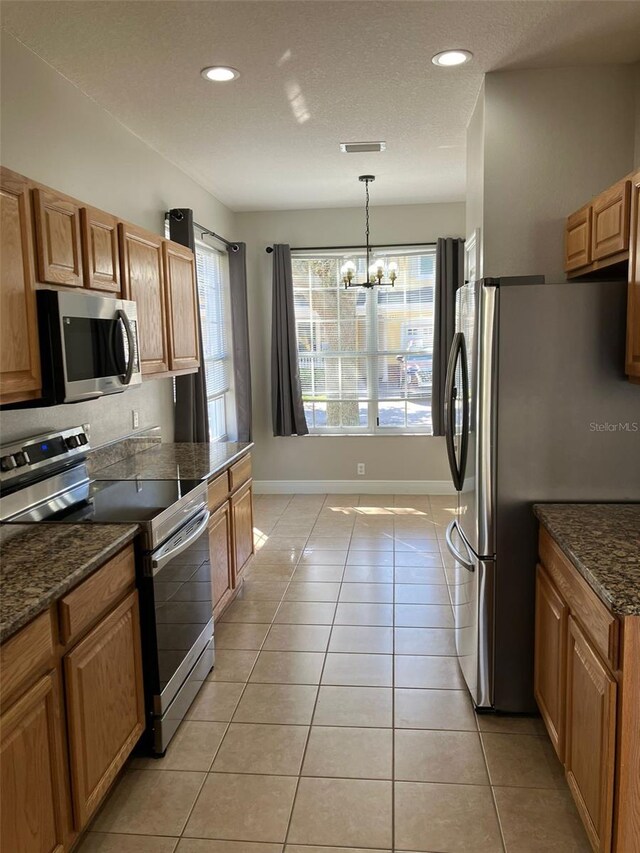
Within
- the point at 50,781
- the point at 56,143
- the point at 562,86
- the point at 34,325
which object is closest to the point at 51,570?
the point at 50,781

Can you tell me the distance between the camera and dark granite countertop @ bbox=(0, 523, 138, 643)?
1635 millimetres

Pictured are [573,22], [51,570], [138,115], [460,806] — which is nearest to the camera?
[51,570]

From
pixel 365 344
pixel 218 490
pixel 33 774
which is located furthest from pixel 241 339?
pixel 33 774

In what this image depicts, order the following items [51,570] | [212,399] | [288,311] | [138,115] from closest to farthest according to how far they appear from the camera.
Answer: [51,570] < [138,115] < [212,399] < [288,311]

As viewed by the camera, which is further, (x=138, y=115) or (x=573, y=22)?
(x=138, y=115)

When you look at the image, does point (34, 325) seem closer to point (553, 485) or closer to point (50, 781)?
point (50, 781)

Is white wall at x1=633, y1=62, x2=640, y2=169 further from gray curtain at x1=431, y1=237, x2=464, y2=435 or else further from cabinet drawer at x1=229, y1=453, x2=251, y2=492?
gray curtain at x1=431, y1=237, x2=464, y2=435

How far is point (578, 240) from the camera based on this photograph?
8.89 feet

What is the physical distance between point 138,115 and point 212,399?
2.69 metres

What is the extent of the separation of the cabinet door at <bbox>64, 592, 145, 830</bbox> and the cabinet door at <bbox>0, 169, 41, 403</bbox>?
2.69 feet

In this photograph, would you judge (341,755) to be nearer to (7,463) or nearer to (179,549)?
(179,549)

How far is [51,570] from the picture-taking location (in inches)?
73.6

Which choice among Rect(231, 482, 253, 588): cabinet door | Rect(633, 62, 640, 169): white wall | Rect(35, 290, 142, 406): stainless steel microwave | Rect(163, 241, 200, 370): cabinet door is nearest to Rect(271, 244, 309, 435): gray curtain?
Rect(163, 241, 200, 370): cabinet door

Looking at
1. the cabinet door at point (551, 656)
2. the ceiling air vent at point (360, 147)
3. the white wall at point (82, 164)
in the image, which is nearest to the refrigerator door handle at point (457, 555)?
the cabinet door at point (551, 656)
